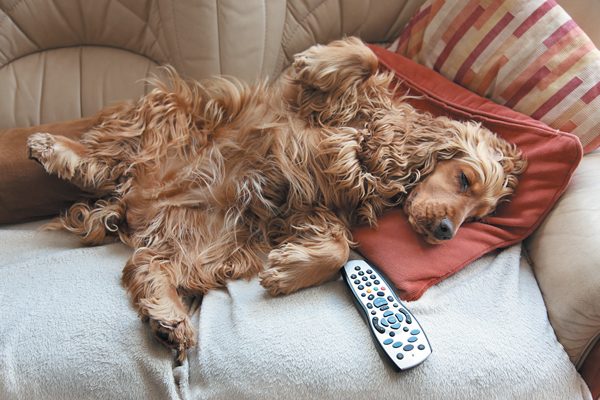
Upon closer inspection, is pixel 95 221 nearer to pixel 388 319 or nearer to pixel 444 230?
pixel 388 319

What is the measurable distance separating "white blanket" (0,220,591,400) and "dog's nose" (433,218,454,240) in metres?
0.15

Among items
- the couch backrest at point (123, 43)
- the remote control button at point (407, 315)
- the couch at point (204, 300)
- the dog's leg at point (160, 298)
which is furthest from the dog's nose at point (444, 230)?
the couch backrest at point (123, 43)

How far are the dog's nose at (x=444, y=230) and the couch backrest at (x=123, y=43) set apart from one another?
3.11 feet

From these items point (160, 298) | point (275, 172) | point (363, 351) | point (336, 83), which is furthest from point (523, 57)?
point (160, 298)

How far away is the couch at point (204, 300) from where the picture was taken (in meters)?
1.27

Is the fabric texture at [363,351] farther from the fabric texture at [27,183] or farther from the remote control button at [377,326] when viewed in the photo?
the fabric texture at [27,183]

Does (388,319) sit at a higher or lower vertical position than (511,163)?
lower

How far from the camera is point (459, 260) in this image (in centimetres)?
153

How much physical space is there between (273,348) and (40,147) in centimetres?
95

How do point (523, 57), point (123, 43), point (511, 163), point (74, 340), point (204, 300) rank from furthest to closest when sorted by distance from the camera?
point (123, 43) → point (523, 57) → point (511, 163) → point (204, 300) → point (74, 340)

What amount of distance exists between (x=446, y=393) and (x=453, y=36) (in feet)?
4.12

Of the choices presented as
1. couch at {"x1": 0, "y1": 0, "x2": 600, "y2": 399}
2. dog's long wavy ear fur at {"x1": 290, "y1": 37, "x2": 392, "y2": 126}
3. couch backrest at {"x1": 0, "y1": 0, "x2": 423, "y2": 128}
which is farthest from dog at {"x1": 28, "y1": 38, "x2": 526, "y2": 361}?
couch backrest at {"x1": 0, "y1": 0, "x2": 423, "y2": 128}

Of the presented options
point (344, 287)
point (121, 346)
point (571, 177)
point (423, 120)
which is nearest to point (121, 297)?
point (121, 346)

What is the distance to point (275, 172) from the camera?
1.66m
